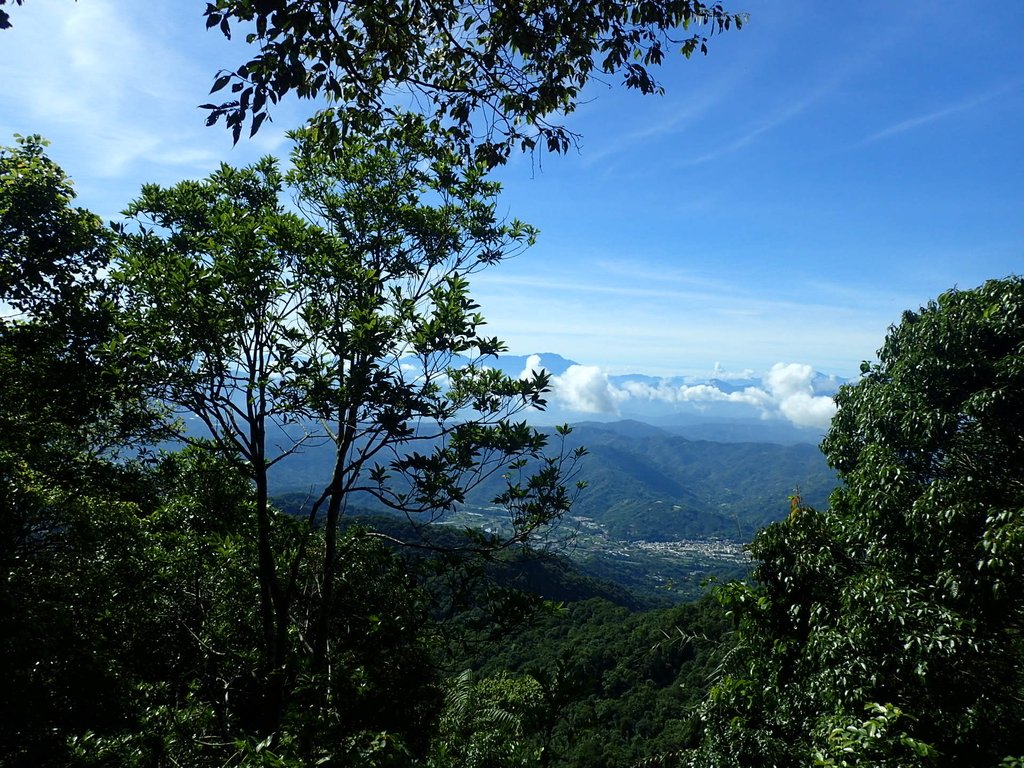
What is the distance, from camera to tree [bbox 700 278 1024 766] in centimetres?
605

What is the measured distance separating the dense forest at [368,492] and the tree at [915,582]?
0.14 ft

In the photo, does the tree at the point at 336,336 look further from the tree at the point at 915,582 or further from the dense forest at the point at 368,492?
the tree at the point at 915,582

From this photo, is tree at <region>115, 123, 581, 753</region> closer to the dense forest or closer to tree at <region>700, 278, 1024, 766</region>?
the dense forest

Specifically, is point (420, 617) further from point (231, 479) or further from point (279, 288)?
point (279, 288)

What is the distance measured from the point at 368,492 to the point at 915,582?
24.0 ft

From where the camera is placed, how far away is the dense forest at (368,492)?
4.76 metres

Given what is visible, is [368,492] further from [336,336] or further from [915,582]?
[915,582]

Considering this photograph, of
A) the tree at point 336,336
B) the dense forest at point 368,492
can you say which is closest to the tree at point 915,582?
the dense forest at point 368,492

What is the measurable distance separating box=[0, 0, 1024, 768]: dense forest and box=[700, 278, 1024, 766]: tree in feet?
0.14

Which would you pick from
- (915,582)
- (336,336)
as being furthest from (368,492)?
(915,582)

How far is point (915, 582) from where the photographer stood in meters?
6.98

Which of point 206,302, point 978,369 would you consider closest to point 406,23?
point 206,302

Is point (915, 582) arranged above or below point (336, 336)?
below

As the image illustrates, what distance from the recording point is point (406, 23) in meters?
4.33
